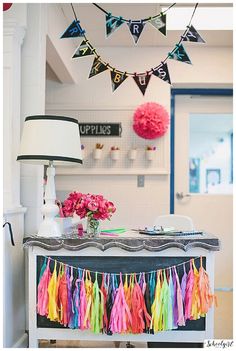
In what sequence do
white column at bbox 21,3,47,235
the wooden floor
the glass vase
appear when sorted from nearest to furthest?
1. the glass vase
2. white column at bbox 21,3,47,235
3. the wooden floor

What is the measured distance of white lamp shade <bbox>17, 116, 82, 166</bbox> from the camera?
7.01 ft

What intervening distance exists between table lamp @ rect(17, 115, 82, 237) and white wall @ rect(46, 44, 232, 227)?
6.82ft

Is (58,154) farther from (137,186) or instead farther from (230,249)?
(230,249)

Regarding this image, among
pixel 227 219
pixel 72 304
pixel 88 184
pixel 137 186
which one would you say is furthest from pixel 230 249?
pixel 72 304

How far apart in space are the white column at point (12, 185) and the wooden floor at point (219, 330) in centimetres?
29

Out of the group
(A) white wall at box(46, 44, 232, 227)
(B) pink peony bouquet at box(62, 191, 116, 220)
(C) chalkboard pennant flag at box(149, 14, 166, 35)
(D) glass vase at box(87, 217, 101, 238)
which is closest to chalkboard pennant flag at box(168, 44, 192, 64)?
(C) chalkboard pennant flag at box(149, 14, 166, 35)

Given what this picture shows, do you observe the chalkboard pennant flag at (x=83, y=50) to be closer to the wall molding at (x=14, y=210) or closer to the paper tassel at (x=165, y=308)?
the wall molding at (x=14, y=210)

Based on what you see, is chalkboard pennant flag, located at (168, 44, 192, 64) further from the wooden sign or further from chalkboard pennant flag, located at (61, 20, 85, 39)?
the wooden sign

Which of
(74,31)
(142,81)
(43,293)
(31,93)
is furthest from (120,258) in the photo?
(74,31)

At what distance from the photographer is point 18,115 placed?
2488 millimetres

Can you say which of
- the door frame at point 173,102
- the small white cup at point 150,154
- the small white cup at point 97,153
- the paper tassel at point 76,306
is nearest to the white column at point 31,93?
the paper tassel at point 76,306

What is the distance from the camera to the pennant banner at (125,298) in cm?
213

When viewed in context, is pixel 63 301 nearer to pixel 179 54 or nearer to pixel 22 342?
pixel 22 342

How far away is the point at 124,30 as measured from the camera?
3902 millimetres
